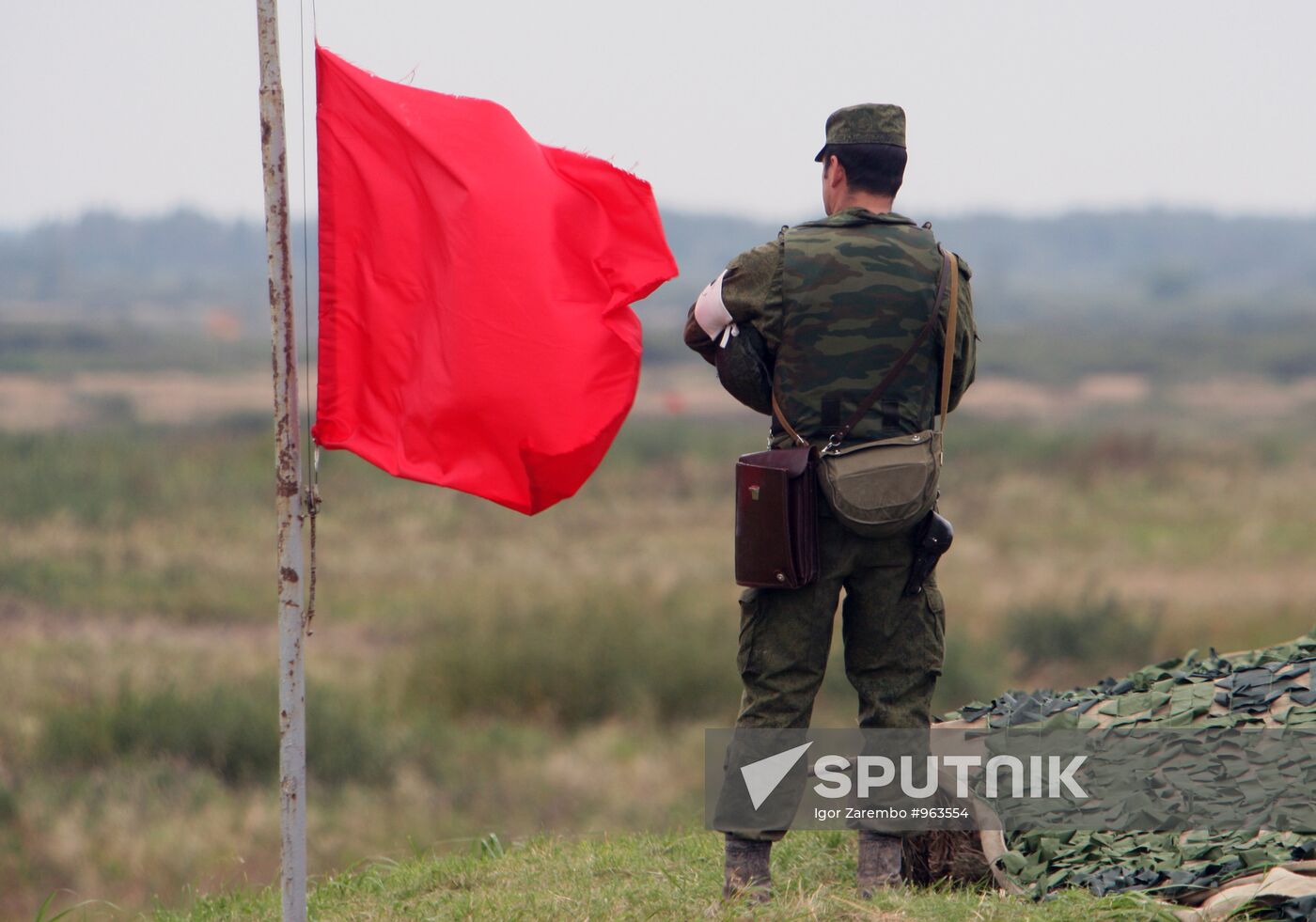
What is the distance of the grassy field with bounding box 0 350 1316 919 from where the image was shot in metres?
5.87

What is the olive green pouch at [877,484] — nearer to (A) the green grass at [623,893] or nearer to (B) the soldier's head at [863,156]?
(B) the soldier's head at [863,156]

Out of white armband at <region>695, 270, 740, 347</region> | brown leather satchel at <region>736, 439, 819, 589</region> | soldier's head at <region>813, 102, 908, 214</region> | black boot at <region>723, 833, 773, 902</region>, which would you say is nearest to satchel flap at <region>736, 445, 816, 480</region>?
brown leather satchel at <region>736, 439, 819, 589</region>

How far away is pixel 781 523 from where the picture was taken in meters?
3.74

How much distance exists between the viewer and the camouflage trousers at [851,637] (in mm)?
3838

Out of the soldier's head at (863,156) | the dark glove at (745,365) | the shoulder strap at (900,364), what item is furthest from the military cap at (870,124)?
the dark glove at (745,365)

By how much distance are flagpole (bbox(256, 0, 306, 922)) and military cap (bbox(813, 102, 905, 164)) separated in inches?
57.4

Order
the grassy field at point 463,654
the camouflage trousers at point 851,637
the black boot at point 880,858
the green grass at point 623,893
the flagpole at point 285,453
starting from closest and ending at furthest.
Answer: the flagpole at point 285,453 < the green grass at point 623,893 < the camouflage trousers at point 851,637 < the black boot at point 880,858 < the grassy field at point 463,654

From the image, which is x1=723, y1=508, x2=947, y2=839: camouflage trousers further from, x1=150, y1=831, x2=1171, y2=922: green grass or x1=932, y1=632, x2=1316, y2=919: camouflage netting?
x1=932, y1=632, x2=1316, y2=919: camouflage netting

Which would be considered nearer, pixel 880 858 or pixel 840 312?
pixel 840 312

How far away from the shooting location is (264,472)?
2948 cm

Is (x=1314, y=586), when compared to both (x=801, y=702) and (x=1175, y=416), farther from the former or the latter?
(x=1175, y=416)

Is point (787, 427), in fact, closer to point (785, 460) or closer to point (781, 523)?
point (785, 460)

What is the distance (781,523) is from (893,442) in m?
0.38

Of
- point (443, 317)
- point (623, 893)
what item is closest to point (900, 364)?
point (443, 317)
